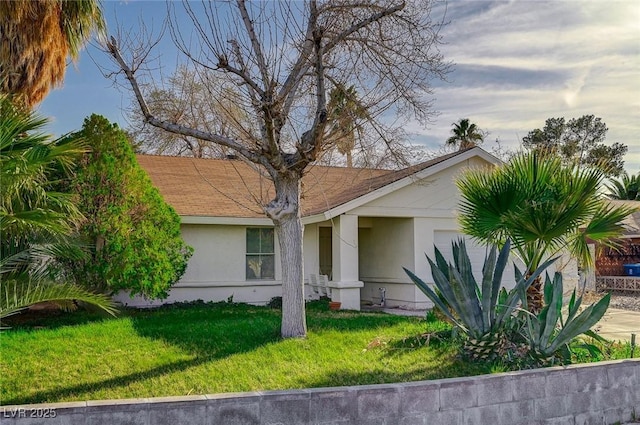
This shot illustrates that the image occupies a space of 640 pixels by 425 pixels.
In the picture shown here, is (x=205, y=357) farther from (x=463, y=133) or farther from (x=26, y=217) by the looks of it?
(x=463, y=133)

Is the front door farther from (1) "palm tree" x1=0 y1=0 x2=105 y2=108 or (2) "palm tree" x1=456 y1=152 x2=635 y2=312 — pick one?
(2) "palm tree" x1=456 y1=152 x2=635 y2=312

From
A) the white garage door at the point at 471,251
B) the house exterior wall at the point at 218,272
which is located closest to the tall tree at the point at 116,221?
the house exterior wall at the point at 218,272

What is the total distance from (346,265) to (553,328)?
286 inches

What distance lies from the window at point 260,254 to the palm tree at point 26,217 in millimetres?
7854

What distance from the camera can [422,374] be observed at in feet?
22.7

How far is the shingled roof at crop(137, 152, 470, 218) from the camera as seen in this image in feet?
48.5

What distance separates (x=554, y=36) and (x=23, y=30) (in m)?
10.9

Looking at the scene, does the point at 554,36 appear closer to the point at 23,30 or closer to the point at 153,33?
the point at 153,33

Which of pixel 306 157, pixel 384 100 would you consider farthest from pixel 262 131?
pixel 384 100

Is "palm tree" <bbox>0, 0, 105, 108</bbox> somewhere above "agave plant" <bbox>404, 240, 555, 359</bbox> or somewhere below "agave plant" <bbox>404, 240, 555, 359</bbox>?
above

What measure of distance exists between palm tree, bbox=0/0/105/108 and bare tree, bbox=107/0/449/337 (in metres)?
2.96

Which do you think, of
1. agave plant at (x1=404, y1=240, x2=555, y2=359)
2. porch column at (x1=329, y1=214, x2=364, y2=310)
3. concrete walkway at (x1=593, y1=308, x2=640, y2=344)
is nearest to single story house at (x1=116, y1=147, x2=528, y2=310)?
porch column at (x1=329, y1=214, x2=364, y2=310)

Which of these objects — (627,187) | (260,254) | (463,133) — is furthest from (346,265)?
(627,187)

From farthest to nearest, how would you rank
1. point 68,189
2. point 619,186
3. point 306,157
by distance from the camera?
point 619,186 < point 68,189 < point 306,157
